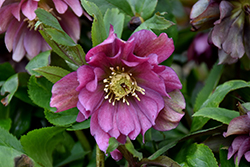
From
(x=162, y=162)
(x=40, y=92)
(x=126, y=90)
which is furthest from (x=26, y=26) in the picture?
(x=162, y=162)

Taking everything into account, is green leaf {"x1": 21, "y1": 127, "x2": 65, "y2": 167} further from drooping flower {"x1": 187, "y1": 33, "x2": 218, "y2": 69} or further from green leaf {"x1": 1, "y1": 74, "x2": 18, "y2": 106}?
drooping flower {"x1": 187, "y1": 33, "x2": 218, "y2": 69}

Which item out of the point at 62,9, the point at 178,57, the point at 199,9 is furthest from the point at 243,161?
the point at 178,57

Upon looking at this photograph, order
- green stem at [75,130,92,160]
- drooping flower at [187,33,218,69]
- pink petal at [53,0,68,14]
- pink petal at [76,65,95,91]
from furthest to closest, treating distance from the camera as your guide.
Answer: drooping flower at [187,33,218,69], green stem at [75,130,92,160], pink petal at [53,0,68,14], pink petal at [76,65,95,91]

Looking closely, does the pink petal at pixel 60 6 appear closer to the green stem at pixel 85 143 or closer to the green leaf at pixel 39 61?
the green leaf at pixel 39 61

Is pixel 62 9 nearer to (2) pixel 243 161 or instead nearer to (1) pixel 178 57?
(2) pixel 243 161

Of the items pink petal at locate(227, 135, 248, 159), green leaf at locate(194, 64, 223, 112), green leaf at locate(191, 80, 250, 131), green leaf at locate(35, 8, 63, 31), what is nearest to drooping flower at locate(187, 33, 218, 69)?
green leaf at locate(194, 64, 223, 112)

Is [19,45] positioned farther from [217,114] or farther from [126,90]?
[217,114]
